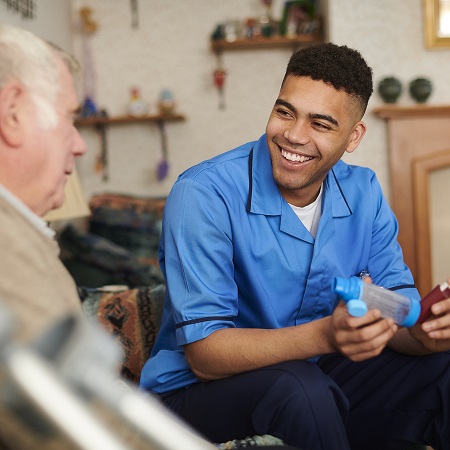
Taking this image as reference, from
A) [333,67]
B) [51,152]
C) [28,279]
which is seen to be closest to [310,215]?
[333,67]

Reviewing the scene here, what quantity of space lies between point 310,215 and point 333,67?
0.39m

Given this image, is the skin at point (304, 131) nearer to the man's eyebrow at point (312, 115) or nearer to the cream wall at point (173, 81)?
the man's eyebrow at point (312, 115)

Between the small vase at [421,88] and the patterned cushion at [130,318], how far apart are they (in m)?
2.52

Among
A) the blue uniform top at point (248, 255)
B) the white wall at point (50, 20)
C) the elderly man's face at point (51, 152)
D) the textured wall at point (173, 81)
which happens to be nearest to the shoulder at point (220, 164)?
the blue uniform top at point (248, 255)

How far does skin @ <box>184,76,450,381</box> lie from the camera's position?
128cm

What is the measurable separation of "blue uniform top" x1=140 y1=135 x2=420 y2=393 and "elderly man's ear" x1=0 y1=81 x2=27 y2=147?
661 mm

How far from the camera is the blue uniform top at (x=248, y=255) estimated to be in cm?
150

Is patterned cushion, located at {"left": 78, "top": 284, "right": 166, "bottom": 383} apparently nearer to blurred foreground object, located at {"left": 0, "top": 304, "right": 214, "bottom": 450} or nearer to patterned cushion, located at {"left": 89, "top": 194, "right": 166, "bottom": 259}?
blurred foreground object, located at {"left": 0, "top": 304, "right": 214, "bottom": 450}

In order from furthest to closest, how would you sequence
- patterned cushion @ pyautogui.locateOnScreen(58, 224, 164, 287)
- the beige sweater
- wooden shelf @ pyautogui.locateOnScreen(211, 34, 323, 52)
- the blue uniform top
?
wooden shelf @ pyautogui.locateOnScreen(211, 34, 323, 52) < patterned cushion @ pyautogui.locateOnScreen(58, 224, 164, 287) < the blue uniform top < the beige sweater

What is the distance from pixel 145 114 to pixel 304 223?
2755mm

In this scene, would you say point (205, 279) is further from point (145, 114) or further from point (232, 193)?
point (145, 114)

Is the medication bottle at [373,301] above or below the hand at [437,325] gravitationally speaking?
above

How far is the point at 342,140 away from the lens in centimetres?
179

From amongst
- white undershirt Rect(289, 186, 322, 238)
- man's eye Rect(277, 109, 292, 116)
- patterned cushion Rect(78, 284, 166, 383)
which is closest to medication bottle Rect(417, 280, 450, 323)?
white undershirt Rect(289, 186, 322, 238)
